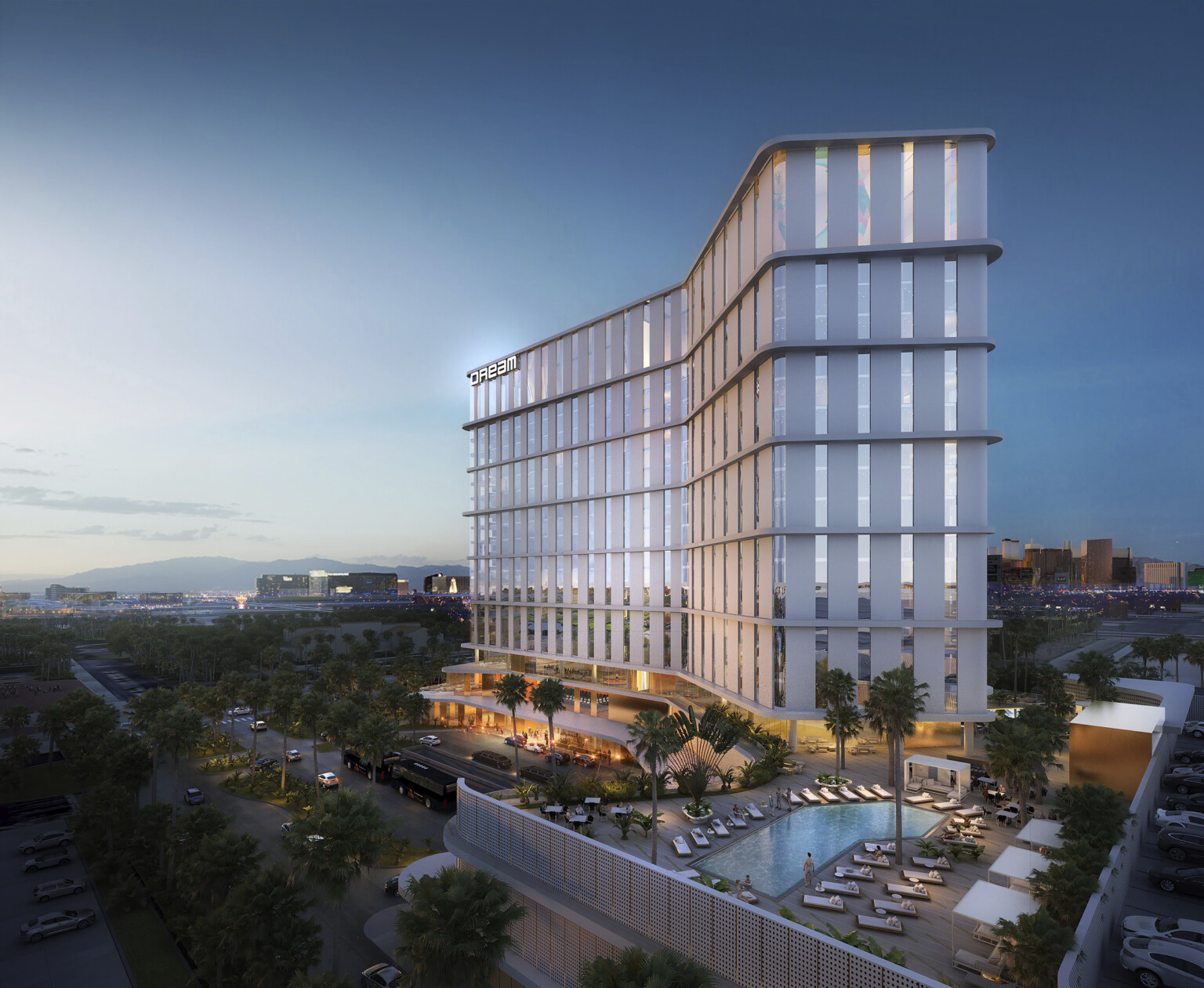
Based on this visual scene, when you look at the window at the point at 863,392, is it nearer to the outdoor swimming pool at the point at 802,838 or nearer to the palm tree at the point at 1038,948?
the outdoor swimming pool at the point at 802,838

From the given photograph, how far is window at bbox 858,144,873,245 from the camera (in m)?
47.3

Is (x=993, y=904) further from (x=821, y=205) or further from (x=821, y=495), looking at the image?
(x=821, y=205)

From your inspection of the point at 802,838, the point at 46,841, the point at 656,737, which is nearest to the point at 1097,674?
the point at 802,838

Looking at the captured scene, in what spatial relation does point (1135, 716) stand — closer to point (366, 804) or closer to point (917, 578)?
point (917, 578)

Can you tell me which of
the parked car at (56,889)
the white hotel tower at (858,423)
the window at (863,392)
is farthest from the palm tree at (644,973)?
the parked car at (56,889)

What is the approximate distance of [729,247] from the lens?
2247 inches

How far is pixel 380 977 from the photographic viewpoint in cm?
2917

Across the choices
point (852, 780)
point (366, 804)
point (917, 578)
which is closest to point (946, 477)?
point (917, 578)

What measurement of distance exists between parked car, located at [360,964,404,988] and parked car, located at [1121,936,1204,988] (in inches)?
1183

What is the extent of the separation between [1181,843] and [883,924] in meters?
22.9

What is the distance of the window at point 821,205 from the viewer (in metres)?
47.8

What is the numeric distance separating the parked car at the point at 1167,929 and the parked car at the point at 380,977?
31.3 m

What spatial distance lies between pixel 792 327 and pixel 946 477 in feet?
54.3

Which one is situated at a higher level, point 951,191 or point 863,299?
point 951,191
